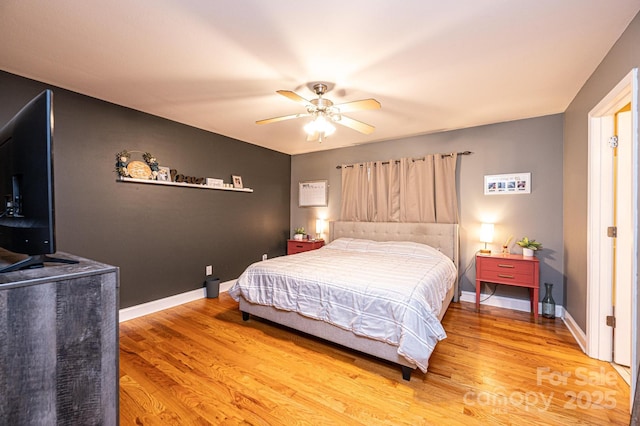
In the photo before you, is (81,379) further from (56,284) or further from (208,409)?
(208,409)

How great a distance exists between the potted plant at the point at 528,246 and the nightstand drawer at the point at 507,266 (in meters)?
0.20

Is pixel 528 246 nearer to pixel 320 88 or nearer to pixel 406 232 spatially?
pixel 406 232

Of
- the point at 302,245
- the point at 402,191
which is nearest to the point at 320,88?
the point at 402,191

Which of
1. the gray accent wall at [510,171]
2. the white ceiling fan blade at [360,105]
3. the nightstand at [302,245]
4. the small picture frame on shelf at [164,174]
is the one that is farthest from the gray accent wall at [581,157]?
the small picture frame on shelf at [164,174]

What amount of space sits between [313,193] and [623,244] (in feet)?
13.2

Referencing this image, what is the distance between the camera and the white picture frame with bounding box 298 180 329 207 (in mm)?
5070

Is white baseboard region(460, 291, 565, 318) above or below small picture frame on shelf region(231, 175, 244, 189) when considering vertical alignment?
below

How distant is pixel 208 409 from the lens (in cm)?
172

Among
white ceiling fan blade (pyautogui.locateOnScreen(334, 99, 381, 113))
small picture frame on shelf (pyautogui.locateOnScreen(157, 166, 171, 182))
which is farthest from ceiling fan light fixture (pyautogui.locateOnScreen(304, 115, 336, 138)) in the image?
small picture frame on shelf (pyautogui.locateOnScreen(157, 166, 171, 182))

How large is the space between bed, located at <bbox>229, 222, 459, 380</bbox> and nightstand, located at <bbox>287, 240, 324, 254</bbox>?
1285 mm

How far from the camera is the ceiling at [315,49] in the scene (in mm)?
1624

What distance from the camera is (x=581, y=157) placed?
2584 mm

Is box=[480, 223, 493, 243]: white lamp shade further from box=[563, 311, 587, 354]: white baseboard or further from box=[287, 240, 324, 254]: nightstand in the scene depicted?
box=[287, 240, 324, 254]: nightstand

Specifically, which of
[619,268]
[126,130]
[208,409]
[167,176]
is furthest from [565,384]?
[126,130]
